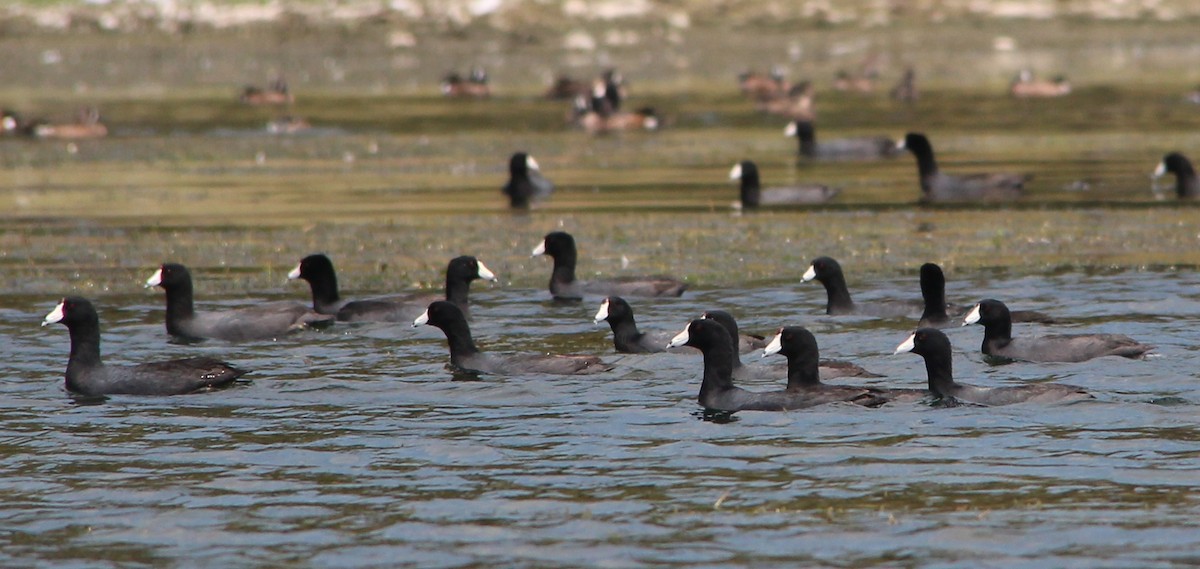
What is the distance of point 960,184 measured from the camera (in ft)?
97.1

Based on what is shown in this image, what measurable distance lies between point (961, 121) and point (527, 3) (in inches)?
1246

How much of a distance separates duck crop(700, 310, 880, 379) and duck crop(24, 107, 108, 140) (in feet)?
89.8

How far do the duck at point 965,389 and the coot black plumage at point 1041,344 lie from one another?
1490 mm

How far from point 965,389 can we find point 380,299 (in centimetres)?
686

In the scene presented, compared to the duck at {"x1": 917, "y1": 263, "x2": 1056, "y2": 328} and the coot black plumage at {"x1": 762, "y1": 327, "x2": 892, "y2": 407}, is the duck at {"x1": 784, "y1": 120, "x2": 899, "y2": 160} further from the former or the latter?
the coot black plumage at {"x1": 762, "y1": 327, "x2": 892, "y2": 407}

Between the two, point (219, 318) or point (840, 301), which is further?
point (840, 301)

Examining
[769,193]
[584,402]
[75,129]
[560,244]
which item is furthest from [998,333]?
[75,129]

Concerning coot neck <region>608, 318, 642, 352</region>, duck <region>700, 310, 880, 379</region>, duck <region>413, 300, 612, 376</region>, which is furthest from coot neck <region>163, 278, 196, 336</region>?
duck <region>700, 310, 880, 379</region>

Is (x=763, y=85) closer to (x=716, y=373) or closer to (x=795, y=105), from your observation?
(x=795, y=105)

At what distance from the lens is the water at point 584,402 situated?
1109cm

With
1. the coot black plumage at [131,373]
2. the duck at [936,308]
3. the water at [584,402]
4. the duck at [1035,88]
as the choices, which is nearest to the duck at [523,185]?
the water at [584,402]

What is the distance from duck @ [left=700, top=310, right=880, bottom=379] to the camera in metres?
15.7

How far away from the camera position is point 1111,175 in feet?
103

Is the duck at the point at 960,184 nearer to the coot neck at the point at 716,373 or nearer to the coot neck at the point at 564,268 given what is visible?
the coot neck at the point at 564,268
